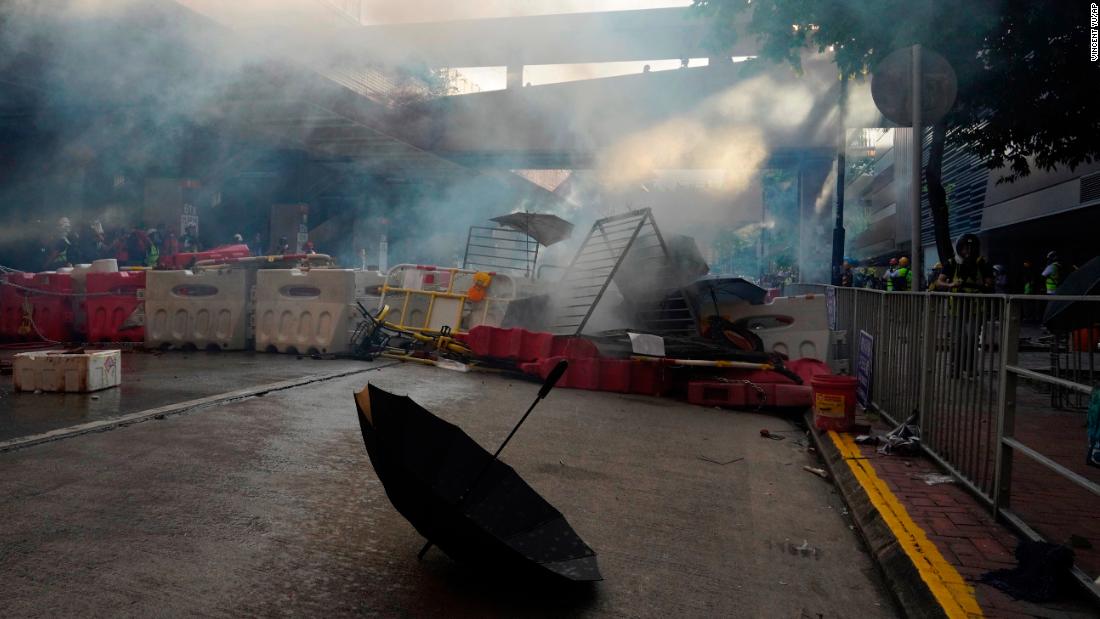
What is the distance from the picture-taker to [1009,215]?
1745cm

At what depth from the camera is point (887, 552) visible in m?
2.90

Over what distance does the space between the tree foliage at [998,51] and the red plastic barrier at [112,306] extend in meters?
8.75

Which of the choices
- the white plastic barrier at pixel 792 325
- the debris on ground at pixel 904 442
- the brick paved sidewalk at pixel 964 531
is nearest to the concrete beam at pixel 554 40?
the white plastic barrier at pixel 792 325

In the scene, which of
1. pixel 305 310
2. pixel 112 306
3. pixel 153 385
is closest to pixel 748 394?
pixel 153 385

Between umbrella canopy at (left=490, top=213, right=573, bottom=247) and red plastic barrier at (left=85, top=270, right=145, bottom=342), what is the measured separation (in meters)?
5.10

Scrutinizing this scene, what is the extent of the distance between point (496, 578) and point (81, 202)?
18.6m

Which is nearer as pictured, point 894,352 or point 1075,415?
point 894,352

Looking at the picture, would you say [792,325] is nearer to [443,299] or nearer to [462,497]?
[443,299]

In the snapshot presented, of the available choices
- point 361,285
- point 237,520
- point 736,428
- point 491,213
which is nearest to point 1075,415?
point 736,428

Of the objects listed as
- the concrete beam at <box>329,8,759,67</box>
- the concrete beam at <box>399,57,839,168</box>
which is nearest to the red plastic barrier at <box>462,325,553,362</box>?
the concrete beam at <box>399,57,839,168</box>

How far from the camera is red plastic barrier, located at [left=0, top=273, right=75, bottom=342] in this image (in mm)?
9953

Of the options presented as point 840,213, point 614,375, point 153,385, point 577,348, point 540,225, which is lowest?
point 153,385

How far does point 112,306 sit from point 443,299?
14.9ft

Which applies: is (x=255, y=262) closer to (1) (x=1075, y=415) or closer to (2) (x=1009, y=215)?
(1) (x=1075, y=415)
